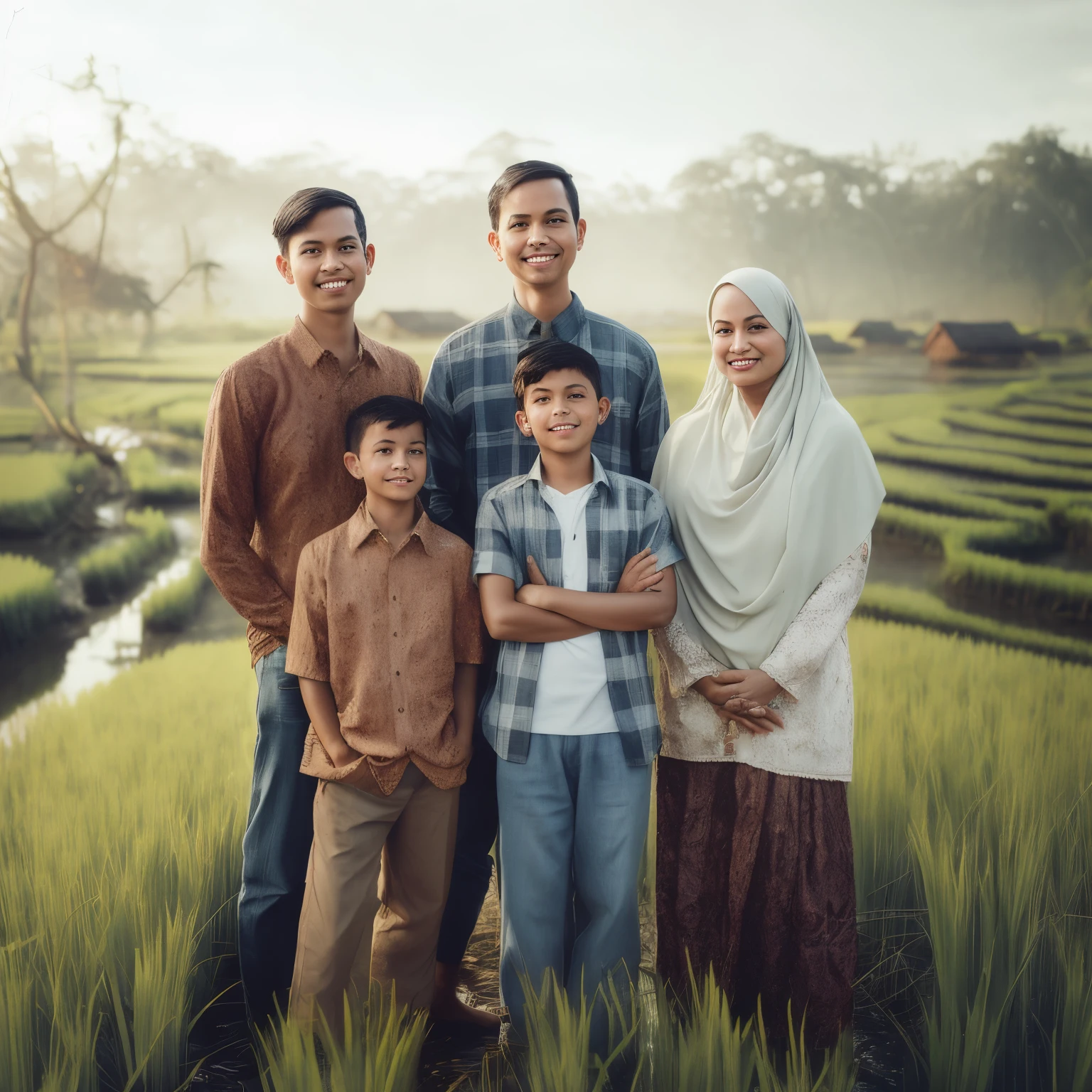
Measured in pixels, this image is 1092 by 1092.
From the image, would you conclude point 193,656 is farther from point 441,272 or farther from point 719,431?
point 719,431

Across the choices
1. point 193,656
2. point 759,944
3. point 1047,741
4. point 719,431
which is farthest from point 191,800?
point 1047,741

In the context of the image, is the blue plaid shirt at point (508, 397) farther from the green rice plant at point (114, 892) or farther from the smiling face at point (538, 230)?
the green rice plant at point (114, 892)

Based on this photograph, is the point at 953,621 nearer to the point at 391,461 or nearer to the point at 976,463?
the point at 976,463

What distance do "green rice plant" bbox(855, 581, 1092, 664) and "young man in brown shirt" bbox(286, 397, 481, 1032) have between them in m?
4.18

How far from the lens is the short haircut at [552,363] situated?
70.5 inches

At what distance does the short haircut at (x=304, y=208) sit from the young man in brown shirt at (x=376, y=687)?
0.45 meters

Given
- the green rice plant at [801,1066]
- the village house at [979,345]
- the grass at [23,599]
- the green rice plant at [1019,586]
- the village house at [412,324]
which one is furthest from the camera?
the village house at [412,324]

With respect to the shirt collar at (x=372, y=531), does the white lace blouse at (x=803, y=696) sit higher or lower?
lower

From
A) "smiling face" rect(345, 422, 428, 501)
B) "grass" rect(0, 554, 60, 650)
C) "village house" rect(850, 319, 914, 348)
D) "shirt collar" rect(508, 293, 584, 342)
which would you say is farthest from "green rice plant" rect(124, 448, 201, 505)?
"village house" rect(850, 319, 914, 348)

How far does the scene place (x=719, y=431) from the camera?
2.00m

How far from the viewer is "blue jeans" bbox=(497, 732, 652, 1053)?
69.4 inches

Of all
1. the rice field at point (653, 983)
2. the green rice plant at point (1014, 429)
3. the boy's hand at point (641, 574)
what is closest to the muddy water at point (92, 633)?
the rice field at point (653, 983)

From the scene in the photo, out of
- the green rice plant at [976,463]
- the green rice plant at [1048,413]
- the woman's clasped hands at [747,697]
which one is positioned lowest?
the woman's clasped hands at [747,697]

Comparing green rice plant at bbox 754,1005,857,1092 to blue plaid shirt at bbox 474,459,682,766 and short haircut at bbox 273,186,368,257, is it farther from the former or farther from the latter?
short haircut at bbox 273,186,368,257
